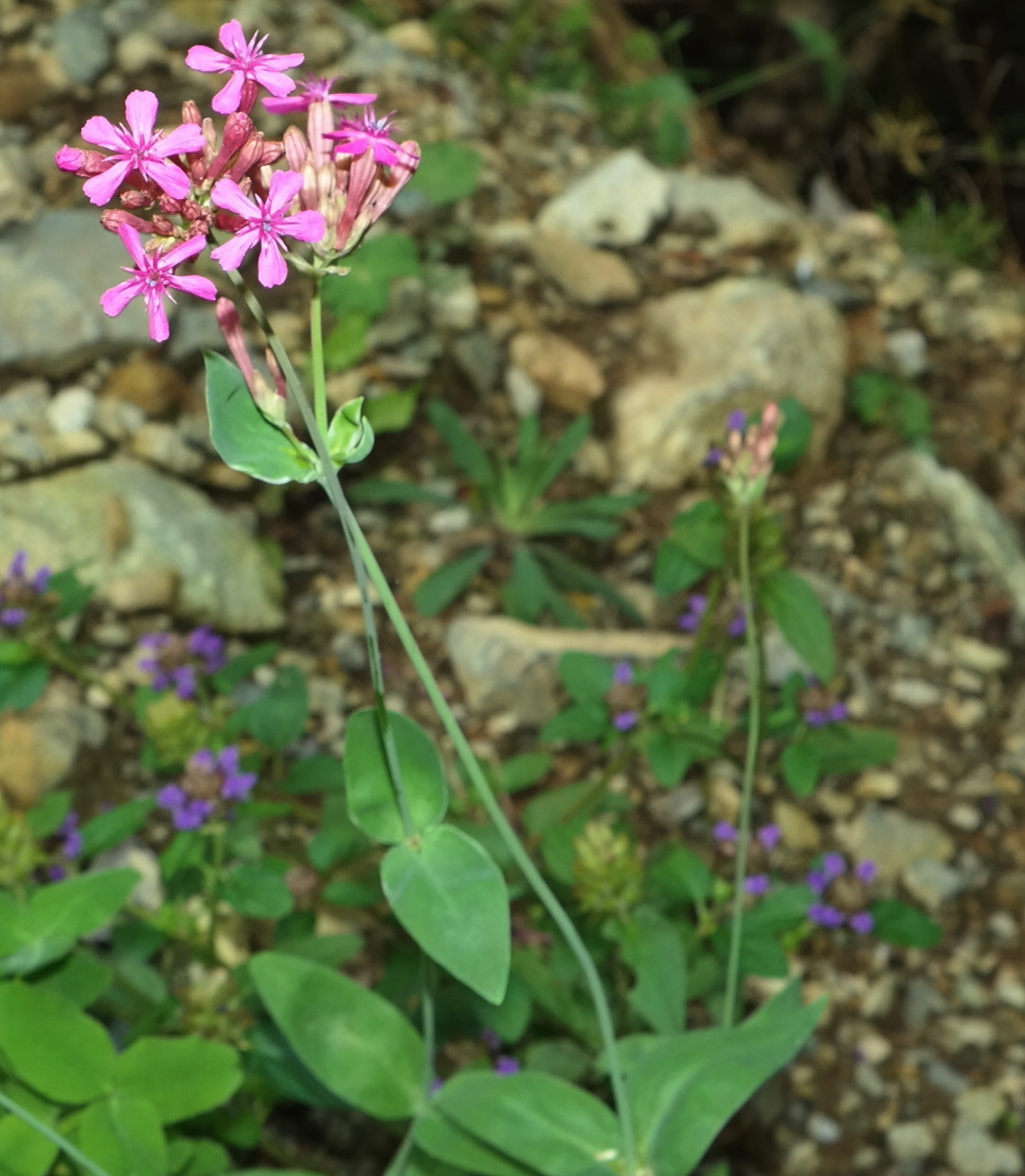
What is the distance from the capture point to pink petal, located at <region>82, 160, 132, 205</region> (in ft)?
4.65

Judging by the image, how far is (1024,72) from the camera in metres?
6.50

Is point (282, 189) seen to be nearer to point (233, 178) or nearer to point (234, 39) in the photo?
point (233, 178)

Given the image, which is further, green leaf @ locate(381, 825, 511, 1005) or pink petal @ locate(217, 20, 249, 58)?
green leaf @ locate(381, 825, 511, 1005)

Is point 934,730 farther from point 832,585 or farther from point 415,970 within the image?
point 415,970

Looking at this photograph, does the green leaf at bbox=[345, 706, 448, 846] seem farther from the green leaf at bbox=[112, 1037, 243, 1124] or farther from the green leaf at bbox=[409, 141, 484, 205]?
the green leaf at bbox=[409, 141, 484, 205]

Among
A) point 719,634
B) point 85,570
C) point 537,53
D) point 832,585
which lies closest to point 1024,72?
point 537,53

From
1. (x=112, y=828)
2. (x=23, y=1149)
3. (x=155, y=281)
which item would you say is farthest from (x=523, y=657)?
(x=155, y=281)

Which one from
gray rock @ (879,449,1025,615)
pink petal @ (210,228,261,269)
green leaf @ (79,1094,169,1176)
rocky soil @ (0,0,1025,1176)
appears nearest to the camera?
pink petal @ (210,228,261,269)

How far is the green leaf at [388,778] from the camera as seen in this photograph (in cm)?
189

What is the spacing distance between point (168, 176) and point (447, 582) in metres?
2.16

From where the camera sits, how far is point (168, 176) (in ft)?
4.63

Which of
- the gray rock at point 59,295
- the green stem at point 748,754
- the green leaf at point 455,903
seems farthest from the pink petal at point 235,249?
the gray rock at point 59,295

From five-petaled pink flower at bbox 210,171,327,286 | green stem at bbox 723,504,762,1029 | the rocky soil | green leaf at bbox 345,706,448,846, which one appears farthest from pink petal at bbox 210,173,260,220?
the rocky soil

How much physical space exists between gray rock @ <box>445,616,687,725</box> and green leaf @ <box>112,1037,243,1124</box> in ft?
4.66
